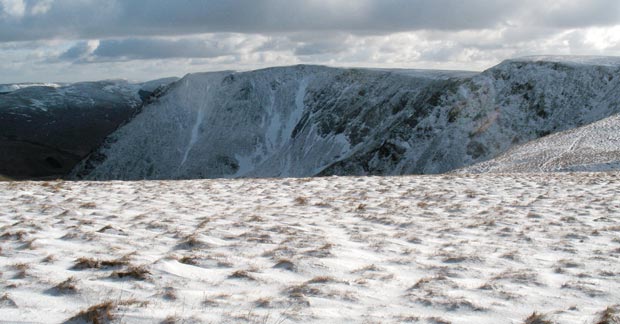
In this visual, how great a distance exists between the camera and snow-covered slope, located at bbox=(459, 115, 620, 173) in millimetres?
33031

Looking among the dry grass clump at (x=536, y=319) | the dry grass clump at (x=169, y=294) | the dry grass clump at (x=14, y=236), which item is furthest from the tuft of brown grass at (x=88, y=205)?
the dry grass clump at (x=536, y=319)

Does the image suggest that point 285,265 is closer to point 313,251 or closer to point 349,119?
point 313,251

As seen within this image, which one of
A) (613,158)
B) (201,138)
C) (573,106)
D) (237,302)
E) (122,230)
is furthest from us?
(201,138)

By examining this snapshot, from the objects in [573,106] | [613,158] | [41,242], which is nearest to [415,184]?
[41,242]

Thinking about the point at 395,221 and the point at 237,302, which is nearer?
the point at 237,302

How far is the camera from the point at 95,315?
5.16 metres

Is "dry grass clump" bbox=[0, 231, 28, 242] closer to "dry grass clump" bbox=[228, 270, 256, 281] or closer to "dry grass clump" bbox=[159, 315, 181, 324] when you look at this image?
"dry grass clump" bbox=[228, 270, 256, 281]

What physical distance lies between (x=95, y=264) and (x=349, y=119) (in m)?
91.4

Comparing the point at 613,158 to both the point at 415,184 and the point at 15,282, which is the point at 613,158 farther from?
the point at 15,282

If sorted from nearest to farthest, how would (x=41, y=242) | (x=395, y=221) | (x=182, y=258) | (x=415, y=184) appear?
(x=182, y=258), (x=41, y=242), (x=395, y=221), (x=415, y=184)

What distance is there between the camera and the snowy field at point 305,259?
559 cm

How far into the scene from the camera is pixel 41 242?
8.16 metres

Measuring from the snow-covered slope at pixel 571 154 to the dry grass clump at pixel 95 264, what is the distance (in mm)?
30095

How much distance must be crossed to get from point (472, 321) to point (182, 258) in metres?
3.83
